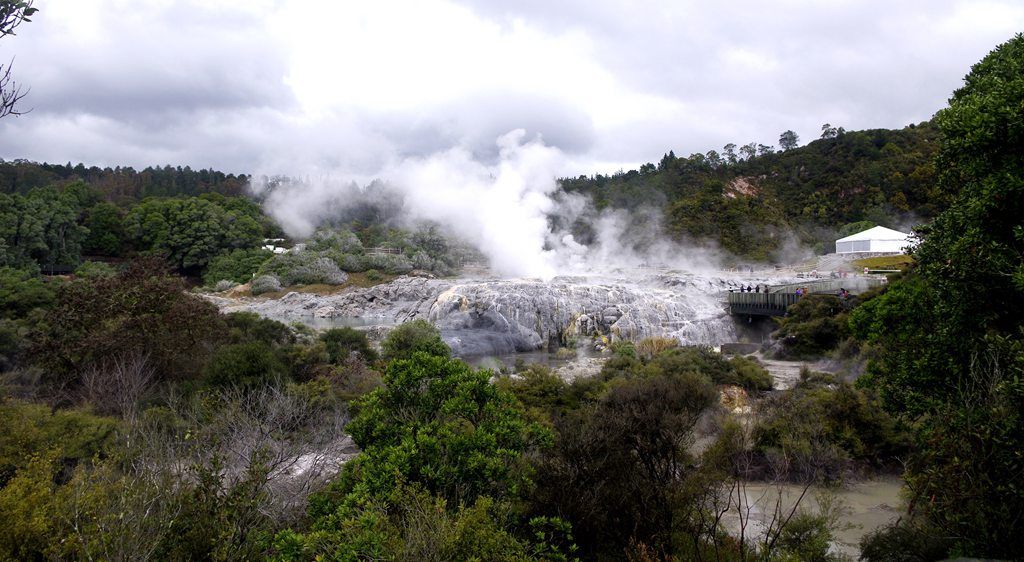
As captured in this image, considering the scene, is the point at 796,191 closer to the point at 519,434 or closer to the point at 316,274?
the point at 316,274

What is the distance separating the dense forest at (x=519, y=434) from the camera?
4.67 meters

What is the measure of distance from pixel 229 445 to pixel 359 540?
179 inches

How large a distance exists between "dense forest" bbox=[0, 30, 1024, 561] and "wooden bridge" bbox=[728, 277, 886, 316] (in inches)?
296

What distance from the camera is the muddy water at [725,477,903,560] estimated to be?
8062mm

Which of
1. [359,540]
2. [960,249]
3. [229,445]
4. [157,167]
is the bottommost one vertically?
[229,445]

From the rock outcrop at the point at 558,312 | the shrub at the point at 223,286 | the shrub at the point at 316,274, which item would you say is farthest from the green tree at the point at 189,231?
the rock outcrop at the point at 558,312

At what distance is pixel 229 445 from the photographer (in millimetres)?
7719

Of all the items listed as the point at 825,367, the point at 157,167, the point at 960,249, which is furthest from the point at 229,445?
the point at 157,167

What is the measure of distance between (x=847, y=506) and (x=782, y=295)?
18.7 metres

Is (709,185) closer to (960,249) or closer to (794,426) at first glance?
(794,426)

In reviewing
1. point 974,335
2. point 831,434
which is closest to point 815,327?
point 831,434

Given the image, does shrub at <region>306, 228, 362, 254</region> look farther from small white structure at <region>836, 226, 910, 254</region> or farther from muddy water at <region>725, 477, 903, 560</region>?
muddy water at <region>725, 477, 903, 560</region>

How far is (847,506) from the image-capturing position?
8.58 metres

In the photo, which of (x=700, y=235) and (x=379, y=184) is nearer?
(x=700, y=235)
